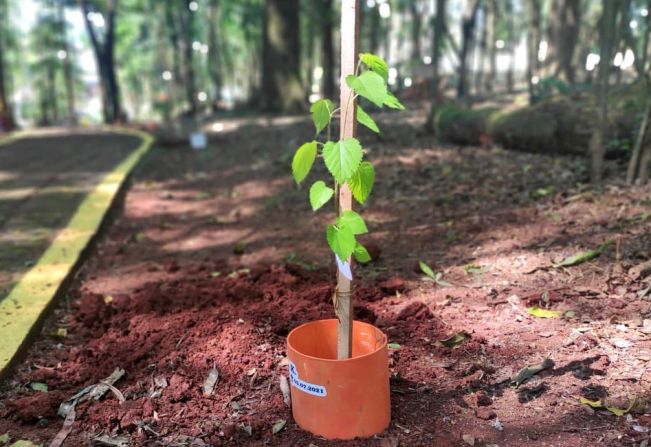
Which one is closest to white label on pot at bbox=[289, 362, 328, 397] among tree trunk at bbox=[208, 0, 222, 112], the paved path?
the paved path

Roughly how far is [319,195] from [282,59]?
39.9 feet

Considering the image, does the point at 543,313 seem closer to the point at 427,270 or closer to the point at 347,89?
the point at 427,270

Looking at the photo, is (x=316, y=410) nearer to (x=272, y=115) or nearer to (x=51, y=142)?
(x=272, y=115)


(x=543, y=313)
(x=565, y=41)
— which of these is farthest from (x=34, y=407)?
(x=565, y=41)

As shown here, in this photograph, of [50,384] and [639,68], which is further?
[639,68]

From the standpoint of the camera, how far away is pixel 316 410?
1966 millimetres

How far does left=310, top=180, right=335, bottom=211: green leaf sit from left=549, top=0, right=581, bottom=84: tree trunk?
13360mm

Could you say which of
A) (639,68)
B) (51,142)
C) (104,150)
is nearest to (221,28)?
(51,142)

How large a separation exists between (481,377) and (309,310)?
88cm

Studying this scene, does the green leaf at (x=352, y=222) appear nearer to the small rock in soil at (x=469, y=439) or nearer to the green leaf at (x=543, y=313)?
the small rock in soil at (x=469, y=439)

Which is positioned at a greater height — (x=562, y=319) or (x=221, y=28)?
(x=221, y=28)

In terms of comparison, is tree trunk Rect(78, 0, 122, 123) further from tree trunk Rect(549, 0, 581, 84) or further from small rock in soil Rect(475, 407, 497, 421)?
small rock in soil Rect(475, 407, 497, 421)

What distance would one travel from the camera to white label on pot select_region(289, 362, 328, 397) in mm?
1926

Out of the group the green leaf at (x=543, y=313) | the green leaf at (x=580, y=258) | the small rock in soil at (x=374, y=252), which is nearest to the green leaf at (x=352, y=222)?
the green leaf at (x=543, y=313)
